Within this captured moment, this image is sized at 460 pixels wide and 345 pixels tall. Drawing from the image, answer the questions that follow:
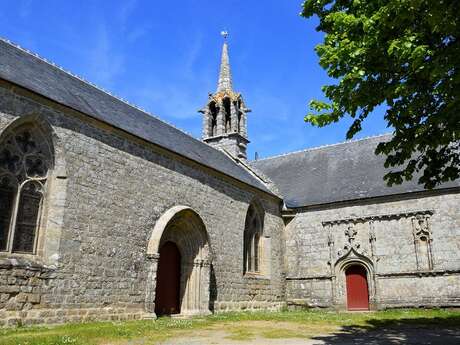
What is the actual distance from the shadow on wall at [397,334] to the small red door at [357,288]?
6081 millimetres

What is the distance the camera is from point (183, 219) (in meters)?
13.6

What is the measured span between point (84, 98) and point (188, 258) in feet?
19.0

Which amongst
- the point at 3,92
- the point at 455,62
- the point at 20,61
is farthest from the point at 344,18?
the point at 20,61

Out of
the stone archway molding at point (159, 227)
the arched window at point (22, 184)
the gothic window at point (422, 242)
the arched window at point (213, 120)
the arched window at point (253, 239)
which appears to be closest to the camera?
the arched window at point (22, 184)

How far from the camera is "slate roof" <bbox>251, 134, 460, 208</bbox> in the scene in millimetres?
18219

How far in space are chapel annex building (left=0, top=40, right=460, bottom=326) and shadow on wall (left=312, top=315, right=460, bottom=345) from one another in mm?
5075

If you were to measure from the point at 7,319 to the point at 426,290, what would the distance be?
13692mm

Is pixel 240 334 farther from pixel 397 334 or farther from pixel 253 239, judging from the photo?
pixel 253 239

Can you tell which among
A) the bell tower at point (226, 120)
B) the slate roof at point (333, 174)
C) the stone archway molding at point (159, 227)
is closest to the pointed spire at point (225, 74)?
the bell tower at point (226, 120)

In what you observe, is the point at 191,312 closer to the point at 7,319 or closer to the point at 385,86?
the point at 7,319

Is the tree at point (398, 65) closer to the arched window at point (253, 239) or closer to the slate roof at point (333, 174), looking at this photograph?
the arched window at point (253, 239)

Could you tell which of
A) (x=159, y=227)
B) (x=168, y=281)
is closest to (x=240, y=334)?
(x=159, y=227)

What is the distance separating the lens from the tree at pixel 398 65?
213 inches

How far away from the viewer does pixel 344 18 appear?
6379 millimetres
